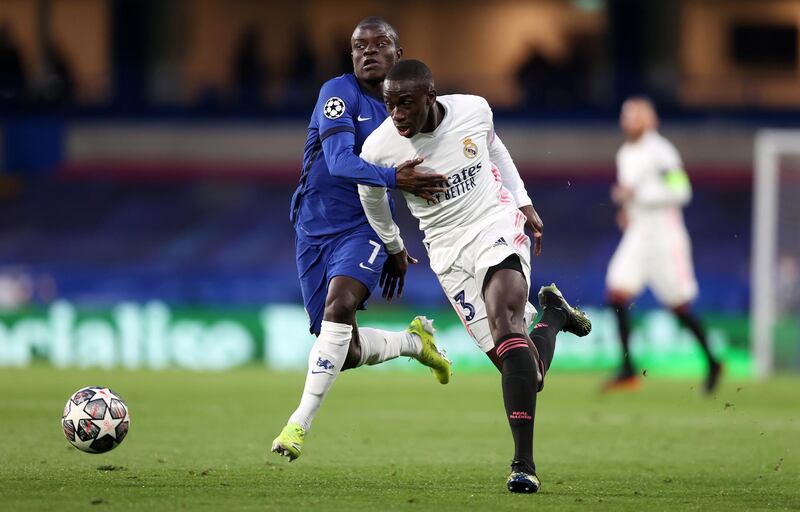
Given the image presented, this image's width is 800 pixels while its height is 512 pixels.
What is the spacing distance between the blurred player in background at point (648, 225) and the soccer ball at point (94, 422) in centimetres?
685

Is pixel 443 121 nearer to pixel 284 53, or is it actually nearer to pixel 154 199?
pixel 154 199

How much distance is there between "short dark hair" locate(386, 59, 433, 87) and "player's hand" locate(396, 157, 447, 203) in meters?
0.39

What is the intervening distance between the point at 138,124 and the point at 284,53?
5.12 m

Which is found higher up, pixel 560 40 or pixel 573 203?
pixel 560 40

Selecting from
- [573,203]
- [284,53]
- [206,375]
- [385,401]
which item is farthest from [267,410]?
[284,53]

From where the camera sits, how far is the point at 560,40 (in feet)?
97.7

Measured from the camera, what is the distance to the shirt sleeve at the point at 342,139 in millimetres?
6402

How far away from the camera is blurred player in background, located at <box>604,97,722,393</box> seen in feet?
42.6

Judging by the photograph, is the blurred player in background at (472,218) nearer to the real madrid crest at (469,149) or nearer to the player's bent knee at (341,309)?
the real madrid crest at (469,149)

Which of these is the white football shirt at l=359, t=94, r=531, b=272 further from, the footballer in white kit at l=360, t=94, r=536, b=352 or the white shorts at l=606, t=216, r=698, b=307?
the white shorts at l=606, t=216, r=698, b=307

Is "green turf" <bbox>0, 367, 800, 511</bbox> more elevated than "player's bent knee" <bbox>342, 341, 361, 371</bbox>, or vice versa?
"player's bent knee" <bbox>342, 341, 361, 371</bbox>

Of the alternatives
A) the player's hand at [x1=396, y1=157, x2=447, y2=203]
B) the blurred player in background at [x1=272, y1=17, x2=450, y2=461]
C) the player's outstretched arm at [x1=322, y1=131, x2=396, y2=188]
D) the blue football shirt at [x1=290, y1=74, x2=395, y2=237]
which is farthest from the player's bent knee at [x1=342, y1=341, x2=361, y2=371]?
the player's hand at [x1=396, y1=157, x2=447, y2=203]

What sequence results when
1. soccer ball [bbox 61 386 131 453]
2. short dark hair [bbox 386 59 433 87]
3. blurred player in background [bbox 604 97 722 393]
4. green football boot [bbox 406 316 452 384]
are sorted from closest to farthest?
short dark hair [bbox 386 59 433 87], soccer ball [bbox 61 386 131 453], green football boot [bbox 406 316 452 384], blurred player in background [bbox 604 97 722 393]

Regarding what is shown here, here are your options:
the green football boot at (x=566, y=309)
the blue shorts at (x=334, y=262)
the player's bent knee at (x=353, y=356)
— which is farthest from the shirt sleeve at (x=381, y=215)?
the green football boot at (x=566, y=309)
